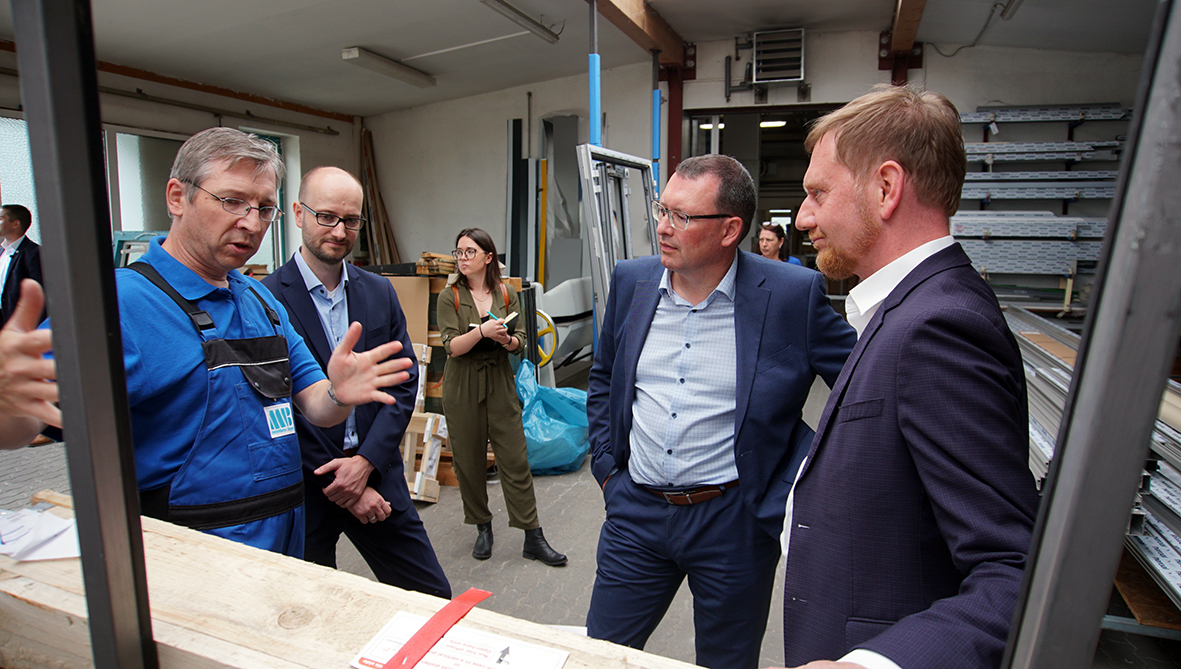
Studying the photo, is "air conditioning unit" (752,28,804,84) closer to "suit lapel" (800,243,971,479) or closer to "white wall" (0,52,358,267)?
"suit lapel" (800,243,971,479)

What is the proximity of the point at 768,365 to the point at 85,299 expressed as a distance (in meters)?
1.64

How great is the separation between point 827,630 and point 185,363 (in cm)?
143

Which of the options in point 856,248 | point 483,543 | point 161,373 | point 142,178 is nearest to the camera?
point 856,248

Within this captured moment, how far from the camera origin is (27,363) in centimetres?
80

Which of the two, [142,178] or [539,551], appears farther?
[142,178]

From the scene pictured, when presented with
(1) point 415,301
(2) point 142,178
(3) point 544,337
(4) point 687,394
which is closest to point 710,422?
(4) point 687,394

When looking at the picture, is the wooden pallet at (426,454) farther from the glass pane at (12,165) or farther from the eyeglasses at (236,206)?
the glass pane at (12,165)

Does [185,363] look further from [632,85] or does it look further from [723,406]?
[632,85]

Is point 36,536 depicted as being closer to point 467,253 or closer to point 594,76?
point 467,253

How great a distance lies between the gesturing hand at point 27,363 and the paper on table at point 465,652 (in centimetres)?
51

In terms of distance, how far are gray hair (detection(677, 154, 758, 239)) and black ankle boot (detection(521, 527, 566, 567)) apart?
218cm

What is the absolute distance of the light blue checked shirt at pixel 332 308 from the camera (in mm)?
2299

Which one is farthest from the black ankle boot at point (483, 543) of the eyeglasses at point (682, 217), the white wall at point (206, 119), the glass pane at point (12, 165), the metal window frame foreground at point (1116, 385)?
the white wall at point (206, 119)

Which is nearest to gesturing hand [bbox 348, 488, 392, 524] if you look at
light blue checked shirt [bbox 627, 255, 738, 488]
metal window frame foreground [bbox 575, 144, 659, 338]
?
light blue checked shirt [bbox 627, 255, 738, 488]
